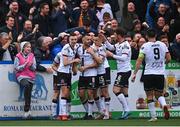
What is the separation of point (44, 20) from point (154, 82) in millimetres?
4581

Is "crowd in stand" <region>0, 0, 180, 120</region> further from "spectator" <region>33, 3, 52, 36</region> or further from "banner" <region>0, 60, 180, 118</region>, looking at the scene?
"banner" <region>0, 60, 180, 118</region>

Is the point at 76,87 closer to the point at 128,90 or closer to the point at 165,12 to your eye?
the point at 128,90

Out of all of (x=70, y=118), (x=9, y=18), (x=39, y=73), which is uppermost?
(x=9, y=18)

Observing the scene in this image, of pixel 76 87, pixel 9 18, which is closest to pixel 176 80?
pixel 76 87

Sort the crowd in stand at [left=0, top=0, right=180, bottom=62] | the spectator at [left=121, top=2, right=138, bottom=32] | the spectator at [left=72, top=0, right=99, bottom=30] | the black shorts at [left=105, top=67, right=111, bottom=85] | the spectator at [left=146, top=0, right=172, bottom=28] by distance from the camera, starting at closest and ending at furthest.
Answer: the black shorts at [left=105, top=67, right=111, bottom=85] → the crowd in stand at [left=0, top=0, right=180, bottom=62] → the spectator at [left=72, top=0, right=99, bottom=30] → the spectator at [left=121, top=2, right=138, bottom=32] → the spectator at [left=146, top=0, right=172, bottom=28]

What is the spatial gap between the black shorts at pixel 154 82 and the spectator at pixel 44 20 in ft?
14.1

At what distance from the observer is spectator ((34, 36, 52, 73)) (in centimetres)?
1925

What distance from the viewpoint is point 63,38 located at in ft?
63.8

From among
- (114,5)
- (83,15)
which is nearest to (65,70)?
(83,15)

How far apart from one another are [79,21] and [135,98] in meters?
3.06

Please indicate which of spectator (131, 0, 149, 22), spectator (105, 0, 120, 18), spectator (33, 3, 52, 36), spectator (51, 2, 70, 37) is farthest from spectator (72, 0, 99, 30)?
spectator (131, 0, 149, 22)

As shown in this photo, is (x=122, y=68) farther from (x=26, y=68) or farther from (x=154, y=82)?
(x=26, y=68)

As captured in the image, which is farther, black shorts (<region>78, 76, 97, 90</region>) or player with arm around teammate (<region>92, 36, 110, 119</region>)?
player with arm around teammate (<region>92, 36, 110, 119</region>)

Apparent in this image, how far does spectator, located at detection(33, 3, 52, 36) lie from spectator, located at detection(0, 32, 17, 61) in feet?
5.54
